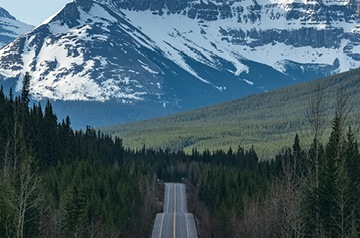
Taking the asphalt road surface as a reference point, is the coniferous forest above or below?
above

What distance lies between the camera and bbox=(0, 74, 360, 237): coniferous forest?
67438mm

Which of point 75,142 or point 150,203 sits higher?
point 75,142

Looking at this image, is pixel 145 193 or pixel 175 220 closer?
pixel 175 220

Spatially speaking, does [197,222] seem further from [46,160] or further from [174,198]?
[174,198]

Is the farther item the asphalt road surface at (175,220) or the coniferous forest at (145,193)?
the asphalt road surface at (175,220)

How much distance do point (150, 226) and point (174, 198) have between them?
44.4 metres

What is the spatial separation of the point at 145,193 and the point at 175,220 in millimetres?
16867

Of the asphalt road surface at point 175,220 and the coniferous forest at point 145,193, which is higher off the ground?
the coniferous forest at point 145,193

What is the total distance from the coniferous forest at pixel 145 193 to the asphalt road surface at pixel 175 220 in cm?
164

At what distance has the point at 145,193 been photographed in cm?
14725

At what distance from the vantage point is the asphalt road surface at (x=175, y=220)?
117 m

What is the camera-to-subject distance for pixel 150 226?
12181cm

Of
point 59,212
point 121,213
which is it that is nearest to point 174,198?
point 121,213

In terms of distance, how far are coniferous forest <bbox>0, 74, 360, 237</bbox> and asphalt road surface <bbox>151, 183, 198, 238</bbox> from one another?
1.64 m
